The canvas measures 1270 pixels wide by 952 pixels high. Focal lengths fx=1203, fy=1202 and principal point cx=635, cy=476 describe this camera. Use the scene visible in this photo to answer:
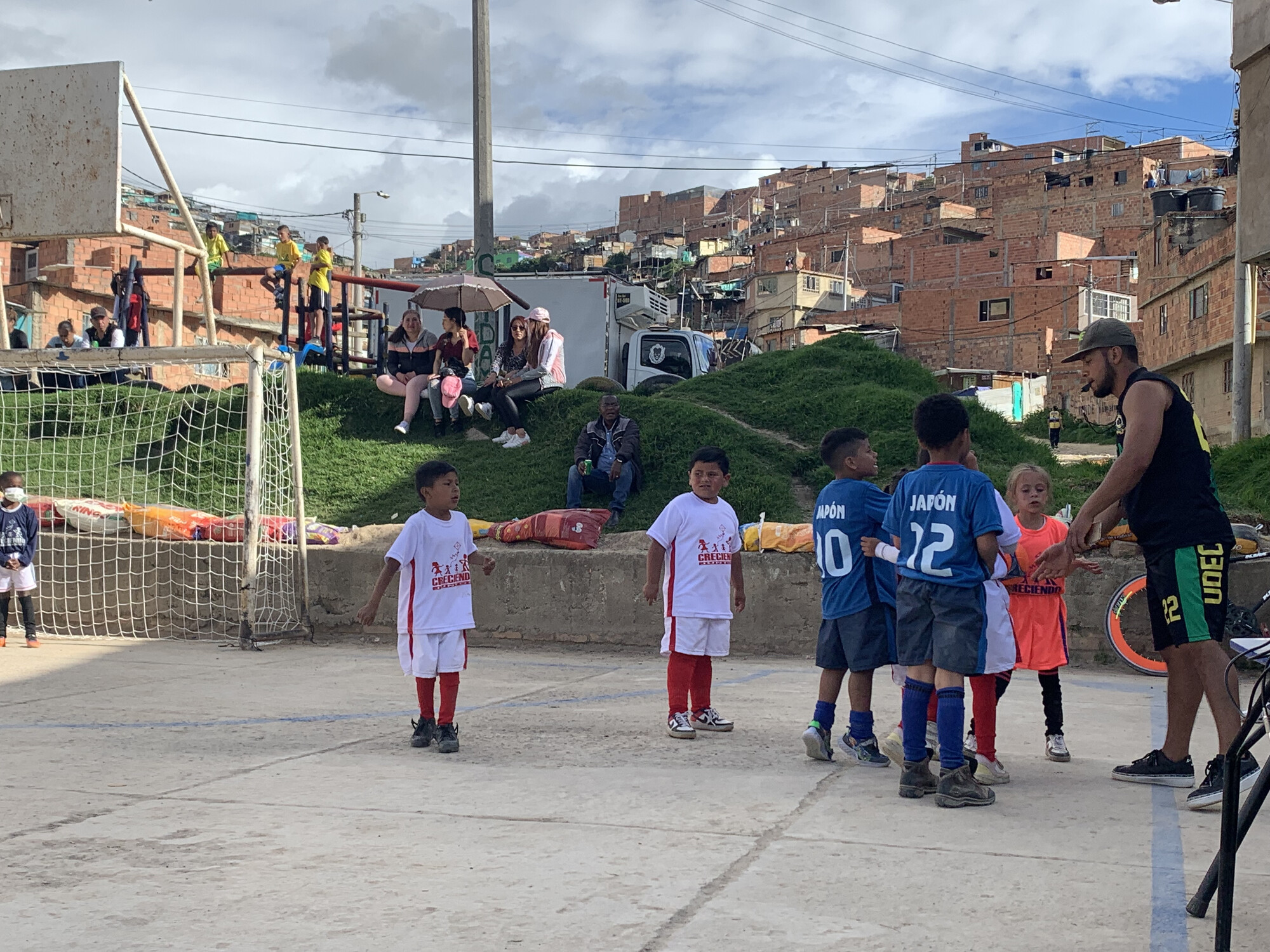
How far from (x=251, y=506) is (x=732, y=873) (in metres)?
8.09

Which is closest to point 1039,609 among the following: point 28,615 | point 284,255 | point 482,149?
point 28,615

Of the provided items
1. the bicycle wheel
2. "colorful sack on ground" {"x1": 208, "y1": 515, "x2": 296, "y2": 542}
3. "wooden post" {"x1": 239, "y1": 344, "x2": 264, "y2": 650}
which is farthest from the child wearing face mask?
the bicycle wheel

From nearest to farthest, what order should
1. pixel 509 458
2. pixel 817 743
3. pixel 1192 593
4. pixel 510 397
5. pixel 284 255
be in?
pixel 1192 593, pixel 817 743, pixel 509 458, pixel 510 397, pixel 284 255

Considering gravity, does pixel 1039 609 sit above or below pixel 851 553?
below

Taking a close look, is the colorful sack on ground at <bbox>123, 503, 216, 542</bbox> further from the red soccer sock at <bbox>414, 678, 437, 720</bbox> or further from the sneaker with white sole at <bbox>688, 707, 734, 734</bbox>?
the sneaker with white sole at <bbox>688, 707, 734, 734</bbox>

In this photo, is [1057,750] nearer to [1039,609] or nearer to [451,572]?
[1039,609]

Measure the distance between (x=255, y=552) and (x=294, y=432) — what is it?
1.31m

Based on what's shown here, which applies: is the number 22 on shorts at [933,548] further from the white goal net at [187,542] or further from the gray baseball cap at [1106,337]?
the white goal net at [187,542]

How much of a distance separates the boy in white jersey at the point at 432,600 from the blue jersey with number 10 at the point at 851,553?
175 cm

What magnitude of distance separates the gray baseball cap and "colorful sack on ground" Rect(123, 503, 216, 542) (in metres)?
8.92

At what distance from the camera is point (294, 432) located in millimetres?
11453

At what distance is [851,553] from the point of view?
5.63m

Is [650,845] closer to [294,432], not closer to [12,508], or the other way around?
[294,432]

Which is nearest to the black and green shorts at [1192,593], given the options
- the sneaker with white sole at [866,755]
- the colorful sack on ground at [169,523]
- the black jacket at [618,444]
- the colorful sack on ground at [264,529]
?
the sneaker with white sole at [866,755]
